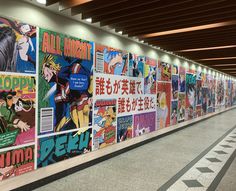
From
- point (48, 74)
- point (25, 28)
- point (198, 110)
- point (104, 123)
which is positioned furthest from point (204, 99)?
point (25, 28)

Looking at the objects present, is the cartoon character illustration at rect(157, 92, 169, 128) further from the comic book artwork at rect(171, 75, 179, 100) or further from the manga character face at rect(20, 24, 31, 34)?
the manga character face at rect(20, 24, 31, 34)

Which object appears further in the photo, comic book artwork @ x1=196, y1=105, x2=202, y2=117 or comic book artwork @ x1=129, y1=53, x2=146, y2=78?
comic book artwork @ x1=196, y1=105, x2=202, y2=117

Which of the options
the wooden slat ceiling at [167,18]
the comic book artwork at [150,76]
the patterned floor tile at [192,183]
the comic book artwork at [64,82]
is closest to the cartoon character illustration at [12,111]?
the comic book artwork at [64,82]

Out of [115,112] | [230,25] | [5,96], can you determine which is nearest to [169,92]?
[115,112]

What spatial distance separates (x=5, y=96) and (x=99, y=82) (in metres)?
2.03

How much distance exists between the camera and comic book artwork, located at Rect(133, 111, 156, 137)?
586 cm

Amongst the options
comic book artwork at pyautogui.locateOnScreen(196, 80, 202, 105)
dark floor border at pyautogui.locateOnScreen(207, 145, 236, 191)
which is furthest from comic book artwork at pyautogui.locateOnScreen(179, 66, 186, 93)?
dark floor border at pyautogui.locateOnScreen(207, 145, 236, 191)

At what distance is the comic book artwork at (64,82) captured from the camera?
137 inches

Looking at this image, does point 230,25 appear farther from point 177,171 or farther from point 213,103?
point 213,103

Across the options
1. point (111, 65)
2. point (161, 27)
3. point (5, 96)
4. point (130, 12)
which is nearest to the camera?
point (5, 96)

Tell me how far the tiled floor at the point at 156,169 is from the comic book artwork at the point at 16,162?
0.51 metres

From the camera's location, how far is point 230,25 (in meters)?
4.14

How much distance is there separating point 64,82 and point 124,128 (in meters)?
2.23

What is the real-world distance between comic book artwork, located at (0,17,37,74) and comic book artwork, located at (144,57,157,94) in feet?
11.9
